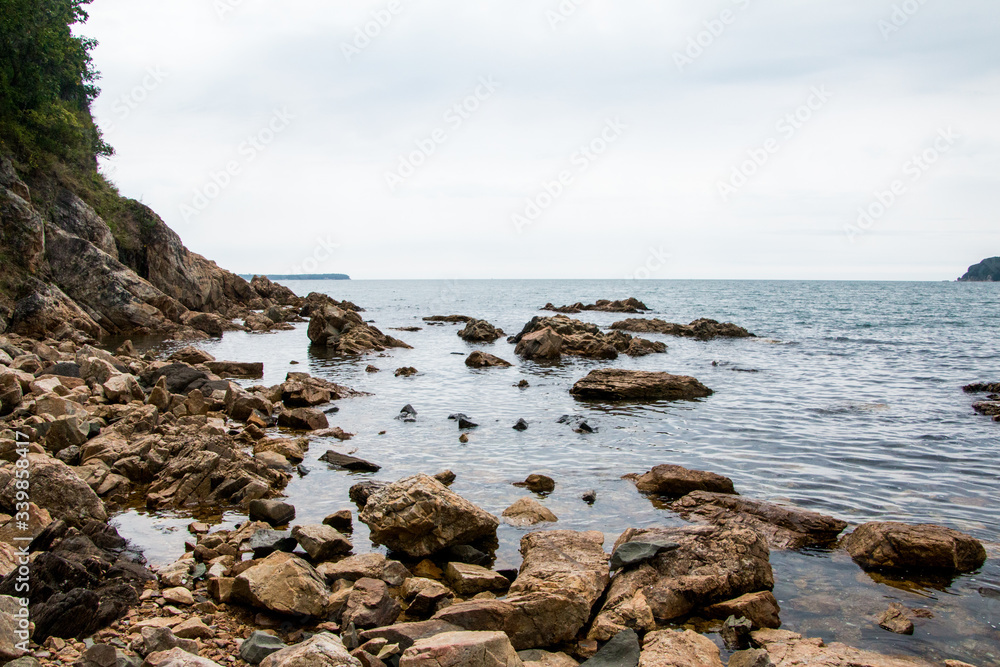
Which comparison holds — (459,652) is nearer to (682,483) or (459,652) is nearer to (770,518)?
(770,518)

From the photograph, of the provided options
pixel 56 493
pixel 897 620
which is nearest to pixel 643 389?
pixel 897 620

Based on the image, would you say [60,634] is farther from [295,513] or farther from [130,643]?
[295,513]

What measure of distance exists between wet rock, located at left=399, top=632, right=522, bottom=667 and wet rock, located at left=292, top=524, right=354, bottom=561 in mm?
3085

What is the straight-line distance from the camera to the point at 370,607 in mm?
6309

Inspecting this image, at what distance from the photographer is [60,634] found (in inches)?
209

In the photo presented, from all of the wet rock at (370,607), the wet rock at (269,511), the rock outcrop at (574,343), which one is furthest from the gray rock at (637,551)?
the rock outcrop at (574,343)

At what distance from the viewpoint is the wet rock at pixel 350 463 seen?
12086 mm

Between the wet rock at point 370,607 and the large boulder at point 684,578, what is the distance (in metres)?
2.10

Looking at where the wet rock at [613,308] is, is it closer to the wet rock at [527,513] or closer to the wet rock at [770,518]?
the wet rock at [770,518]

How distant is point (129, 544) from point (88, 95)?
48.9 metres

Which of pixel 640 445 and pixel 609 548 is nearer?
pixel 609 548

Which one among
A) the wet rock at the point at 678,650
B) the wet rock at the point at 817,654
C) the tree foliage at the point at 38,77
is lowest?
the wet rock at the point at 678,650

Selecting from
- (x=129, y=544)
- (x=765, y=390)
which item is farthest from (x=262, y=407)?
(x=765, y=390)

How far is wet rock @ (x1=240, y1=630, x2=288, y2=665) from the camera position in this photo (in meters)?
5.38
